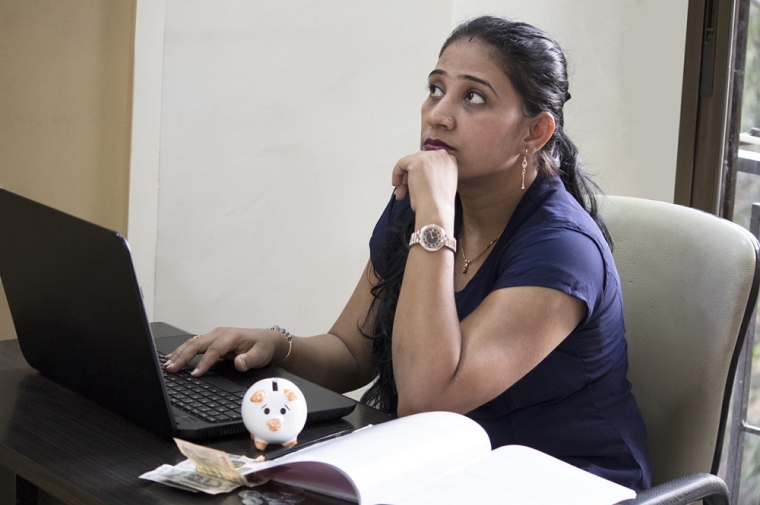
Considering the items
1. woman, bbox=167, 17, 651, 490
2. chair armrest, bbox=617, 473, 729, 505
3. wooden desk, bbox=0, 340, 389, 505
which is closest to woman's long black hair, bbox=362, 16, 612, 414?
woman, bbox=167, 17, 651, 490

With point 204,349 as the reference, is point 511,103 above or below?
above

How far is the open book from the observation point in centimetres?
73

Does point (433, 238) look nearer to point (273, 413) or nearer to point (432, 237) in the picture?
point (432, 237)

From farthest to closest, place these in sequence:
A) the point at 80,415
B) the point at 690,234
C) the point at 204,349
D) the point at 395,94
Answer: the point at 395,94
the point at 690,234
the point at 204,349
the point at 80,415

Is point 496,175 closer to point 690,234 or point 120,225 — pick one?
point 690,234

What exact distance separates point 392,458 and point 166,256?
1431mm

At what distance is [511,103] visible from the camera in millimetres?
1310

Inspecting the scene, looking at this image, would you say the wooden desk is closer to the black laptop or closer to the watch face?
the black laptop

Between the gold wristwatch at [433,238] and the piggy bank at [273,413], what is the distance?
0.37 m

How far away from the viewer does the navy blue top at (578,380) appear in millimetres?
1177

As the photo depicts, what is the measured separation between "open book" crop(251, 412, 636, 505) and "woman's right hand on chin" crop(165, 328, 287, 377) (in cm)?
33

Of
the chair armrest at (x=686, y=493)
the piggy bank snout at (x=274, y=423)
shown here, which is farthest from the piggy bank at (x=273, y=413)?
the chair armrest at (x=686, y=493)

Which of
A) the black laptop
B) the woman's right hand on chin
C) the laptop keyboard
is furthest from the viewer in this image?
the woman's right hand on chin

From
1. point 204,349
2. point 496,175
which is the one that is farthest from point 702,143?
point 204,349
